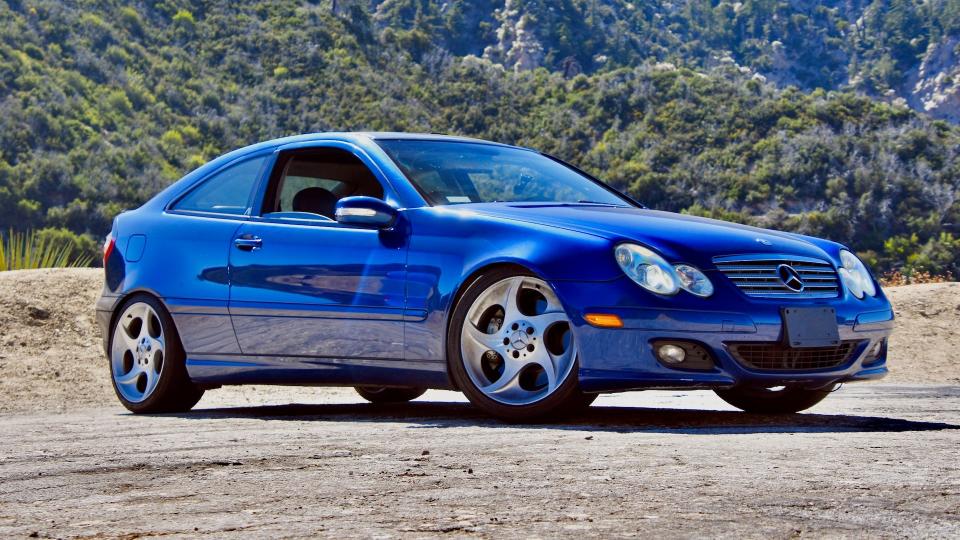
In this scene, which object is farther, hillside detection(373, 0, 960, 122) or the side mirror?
hillside detection(373, 0, 960, 122)

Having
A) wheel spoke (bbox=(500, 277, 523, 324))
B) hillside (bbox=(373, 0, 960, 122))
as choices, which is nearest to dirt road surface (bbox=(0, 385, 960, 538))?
wheel spoke (bbox=(500, 277, 523, 324))

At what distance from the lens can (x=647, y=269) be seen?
6395 millimetres

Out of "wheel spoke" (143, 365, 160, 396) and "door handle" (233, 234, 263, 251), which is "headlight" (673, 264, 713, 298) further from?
"wheel spoke" (143, 365, 160, 396)

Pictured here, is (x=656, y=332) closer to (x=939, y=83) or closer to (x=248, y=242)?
(x=248, y=242)

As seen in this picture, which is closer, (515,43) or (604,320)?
(604,320)

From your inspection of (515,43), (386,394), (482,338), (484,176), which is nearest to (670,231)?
(482,338)

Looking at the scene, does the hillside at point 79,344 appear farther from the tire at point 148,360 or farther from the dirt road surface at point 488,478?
the dirt road surface at point 488,478

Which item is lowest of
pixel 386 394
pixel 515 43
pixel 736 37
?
pixel 386 394

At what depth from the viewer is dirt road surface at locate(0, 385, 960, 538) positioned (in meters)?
3.97

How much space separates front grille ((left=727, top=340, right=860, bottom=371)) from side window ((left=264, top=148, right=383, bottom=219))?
2.24 metres

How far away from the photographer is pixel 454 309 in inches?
265

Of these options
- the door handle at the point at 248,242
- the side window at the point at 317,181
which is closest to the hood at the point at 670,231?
the side window at the point at 317,181

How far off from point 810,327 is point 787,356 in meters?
0.16

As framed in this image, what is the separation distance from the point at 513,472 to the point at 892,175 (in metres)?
51.4
